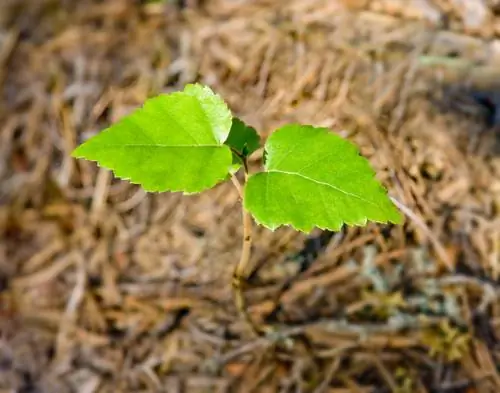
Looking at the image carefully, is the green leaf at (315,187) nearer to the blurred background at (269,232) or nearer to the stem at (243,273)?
the stem at (243,273)

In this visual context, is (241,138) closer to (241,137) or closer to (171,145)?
(241,137)

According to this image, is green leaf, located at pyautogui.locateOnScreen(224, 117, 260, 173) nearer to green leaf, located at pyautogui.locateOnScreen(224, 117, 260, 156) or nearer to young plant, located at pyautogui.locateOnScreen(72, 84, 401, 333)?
green leaf, located at pyautogui.locateOnScreen(224, 117, 260, 156)

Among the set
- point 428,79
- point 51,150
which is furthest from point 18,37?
point 428,79

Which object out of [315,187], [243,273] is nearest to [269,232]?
[243,273]

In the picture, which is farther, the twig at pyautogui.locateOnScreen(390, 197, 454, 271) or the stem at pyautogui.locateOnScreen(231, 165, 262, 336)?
the twig at pyautogui.locateOnScreen(390, 197, 454, 271)

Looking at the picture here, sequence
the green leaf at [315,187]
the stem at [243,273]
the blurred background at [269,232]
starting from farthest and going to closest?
the blurred background at [269,232], the stem at [243,273], the green leaf at [315,187]

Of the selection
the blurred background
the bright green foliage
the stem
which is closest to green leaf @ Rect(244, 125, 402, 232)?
the bright green foliage

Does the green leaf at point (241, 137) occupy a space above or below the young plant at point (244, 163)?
below

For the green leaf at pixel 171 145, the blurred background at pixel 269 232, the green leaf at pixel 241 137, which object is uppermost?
the green leaf at pixel 171 145

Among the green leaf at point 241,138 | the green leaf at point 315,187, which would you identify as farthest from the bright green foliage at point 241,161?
the green leaf at point 241,138
